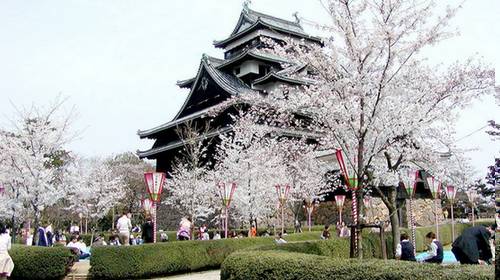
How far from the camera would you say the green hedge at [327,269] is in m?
5.92

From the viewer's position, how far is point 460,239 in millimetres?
9281

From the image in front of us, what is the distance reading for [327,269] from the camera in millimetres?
7324

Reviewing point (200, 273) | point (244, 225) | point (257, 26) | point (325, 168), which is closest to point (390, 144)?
point (200, 273)

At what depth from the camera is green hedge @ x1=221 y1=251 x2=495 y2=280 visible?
5924 mm

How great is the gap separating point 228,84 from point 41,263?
23.7 meters

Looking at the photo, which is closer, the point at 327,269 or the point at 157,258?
the point at 327,269

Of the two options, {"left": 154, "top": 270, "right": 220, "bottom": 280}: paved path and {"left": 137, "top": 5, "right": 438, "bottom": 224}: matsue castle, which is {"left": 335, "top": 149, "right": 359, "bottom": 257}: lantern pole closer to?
{"left": 154, "top": 270, "right": 220, "bottom": 280}: paved path

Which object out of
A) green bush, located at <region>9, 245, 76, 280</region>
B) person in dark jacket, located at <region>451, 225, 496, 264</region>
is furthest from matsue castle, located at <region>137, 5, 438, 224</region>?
person in dark jacket, located at <region>451, 225, 496, 264</region>

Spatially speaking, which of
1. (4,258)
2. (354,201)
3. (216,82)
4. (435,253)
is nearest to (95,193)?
(216,82)

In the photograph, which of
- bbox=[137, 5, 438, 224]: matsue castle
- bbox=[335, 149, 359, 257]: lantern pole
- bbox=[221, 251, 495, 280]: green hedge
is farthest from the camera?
bbox=[137, 5, 438, 224]: matsue castle

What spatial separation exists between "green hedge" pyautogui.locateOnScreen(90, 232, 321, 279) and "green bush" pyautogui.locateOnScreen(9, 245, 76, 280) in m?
0.97

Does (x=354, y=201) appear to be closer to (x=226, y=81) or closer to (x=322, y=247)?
(x=322, y=247)

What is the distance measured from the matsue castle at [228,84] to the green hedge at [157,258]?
14.7m

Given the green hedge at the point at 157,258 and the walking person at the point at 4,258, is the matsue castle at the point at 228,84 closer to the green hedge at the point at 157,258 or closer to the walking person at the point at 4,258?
the green hedge at the point at 157,258
